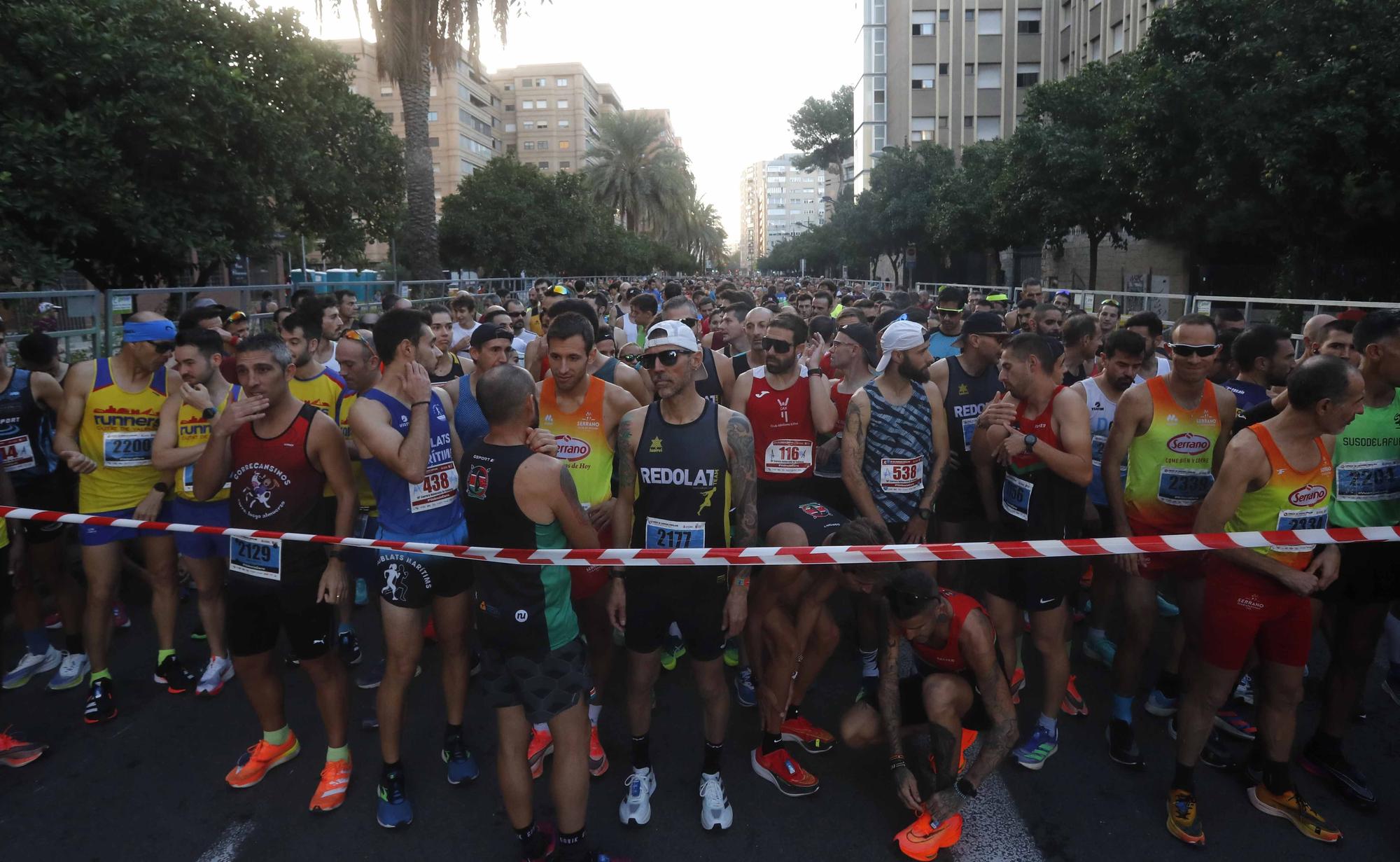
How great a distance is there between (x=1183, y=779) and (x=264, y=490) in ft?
13.4

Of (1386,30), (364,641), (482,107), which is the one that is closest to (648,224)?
(482,107)

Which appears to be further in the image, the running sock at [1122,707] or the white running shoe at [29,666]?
the white running shoe at [29,666]

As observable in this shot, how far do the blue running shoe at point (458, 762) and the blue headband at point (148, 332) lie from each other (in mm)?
2728

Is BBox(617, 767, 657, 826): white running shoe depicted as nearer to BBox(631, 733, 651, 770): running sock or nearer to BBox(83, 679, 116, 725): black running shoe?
BBox(631, 733, 651, 770): running sock

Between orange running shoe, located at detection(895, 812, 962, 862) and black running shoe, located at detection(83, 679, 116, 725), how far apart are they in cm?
409

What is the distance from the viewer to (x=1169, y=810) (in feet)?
12.0

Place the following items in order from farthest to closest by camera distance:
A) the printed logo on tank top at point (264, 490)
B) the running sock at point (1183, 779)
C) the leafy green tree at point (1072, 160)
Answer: the leafy green tree at point (1072, 160), the printed logo on tank top at point (264, 490), the running sock at point (1183, 779)

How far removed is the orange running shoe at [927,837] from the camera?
3.49m

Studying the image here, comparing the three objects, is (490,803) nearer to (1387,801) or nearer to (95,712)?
(95,712)

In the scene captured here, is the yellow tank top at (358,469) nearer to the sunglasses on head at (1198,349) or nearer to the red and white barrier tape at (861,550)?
the red and white barrier tape at (861,550)

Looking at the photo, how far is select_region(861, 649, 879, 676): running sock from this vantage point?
4.94m

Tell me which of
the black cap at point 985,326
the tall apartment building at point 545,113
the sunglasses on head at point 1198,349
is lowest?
the sunglasses on head at point 1198,349

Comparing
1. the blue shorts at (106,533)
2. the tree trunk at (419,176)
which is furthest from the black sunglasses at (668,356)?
the tree trunk at (419,176)

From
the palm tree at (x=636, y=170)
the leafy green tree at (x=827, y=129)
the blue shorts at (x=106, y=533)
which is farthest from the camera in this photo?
the leafy green tree at (x=827, y=129)
